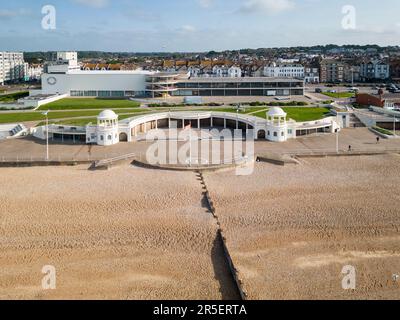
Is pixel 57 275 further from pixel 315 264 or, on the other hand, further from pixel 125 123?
pixel 125 123

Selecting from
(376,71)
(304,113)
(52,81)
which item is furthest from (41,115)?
(376,71)

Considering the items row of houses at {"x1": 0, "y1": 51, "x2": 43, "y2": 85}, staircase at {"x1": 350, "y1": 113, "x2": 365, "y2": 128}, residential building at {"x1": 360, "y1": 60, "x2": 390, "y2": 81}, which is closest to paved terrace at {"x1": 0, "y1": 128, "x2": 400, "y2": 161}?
staircase at {"x1": 350, "y1": 113, "x2": 365, "y2": 128}

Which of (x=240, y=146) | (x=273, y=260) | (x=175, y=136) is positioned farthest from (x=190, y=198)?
(x=175, y=136)

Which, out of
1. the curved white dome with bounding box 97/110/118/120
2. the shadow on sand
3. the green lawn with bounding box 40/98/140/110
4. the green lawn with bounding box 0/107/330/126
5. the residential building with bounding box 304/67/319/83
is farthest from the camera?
the residential building with bounding box 304/67/319/83

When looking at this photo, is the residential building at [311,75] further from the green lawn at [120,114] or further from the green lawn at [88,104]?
the green lawn at [88,104]

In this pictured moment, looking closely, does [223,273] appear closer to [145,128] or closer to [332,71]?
[145,128]

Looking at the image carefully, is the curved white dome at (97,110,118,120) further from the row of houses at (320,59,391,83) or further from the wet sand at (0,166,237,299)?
the row of houses at (320,59,391,83)
